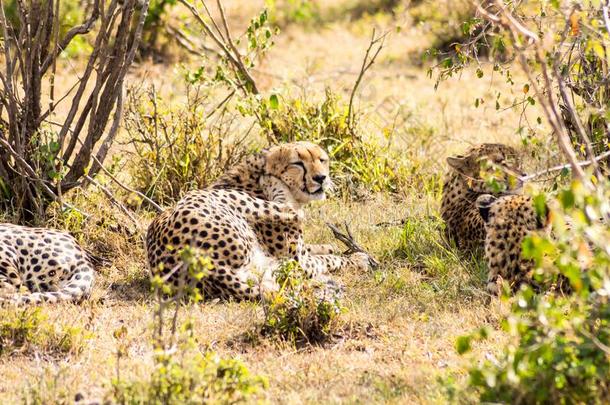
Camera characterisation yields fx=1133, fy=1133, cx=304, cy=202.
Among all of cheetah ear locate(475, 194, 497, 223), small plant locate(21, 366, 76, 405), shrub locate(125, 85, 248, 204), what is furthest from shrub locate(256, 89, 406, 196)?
small plant locate(21, 366, 76, 405)

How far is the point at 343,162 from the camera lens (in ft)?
28.4

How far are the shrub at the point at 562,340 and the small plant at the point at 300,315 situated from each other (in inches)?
57.0

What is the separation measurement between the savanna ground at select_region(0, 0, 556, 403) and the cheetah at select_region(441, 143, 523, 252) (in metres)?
0.11

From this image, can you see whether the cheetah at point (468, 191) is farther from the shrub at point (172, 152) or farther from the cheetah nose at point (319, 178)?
the shrub at point (172, 152)

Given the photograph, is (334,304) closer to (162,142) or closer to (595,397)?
(595,397)

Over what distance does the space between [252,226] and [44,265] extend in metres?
1.23

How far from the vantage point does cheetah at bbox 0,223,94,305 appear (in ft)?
20.5

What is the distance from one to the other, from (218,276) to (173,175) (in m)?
1.96

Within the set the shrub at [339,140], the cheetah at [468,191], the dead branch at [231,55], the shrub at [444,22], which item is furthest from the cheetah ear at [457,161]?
the shrub at [444,22]

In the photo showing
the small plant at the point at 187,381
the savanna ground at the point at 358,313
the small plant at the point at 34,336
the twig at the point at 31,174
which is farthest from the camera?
the twig at the point at 31,174

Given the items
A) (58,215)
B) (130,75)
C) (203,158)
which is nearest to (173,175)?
(203,158)

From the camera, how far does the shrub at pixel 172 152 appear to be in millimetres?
7934

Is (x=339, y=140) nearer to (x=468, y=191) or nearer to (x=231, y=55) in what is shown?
(x=231, y=55)

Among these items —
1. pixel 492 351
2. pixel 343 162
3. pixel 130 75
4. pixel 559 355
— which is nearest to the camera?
pixel 559 355
